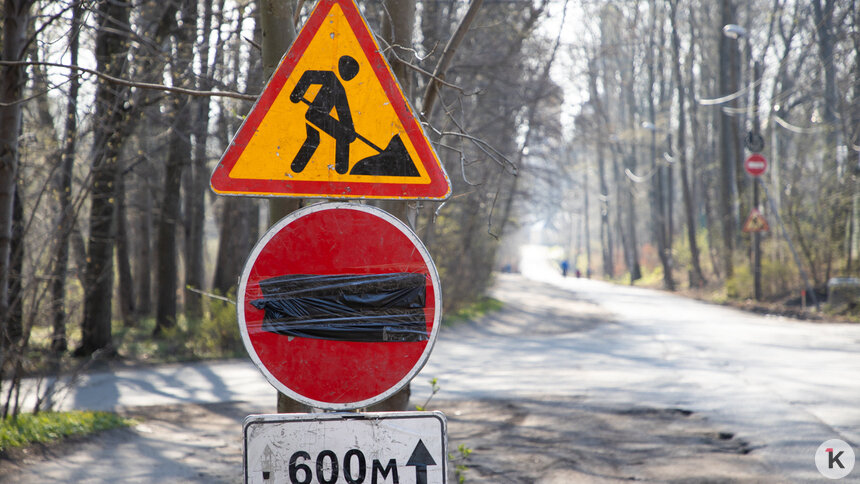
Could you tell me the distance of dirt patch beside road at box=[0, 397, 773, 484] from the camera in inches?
216

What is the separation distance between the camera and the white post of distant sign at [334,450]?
2416 mm

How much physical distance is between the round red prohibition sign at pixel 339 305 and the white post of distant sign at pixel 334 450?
7 cm

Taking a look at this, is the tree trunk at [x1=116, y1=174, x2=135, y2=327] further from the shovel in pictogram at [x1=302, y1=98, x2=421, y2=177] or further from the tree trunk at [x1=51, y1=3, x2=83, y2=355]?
the shovel in pictogram at [x1=302, y1=98, x2=421, y2=177]

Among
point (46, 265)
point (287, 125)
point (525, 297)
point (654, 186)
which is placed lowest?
point (525, 297)

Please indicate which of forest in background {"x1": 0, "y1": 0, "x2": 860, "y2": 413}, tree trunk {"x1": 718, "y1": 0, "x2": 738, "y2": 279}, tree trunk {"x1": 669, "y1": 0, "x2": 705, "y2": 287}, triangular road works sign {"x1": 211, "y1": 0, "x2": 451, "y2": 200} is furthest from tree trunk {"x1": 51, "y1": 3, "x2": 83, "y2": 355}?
tree trunk {"x1": 669, "y1": 0, "x2": 705, "y2": 287}

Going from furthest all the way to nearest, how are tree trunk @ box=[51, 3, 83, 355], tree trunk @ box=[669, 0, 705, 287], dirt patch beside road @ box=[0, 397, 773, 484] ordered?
tree trunk @ box=[669, 0, 705, 287], tree trunk @ box=[51, 3, 83, 355], dirt patch beside road @ box=[0, 397, 773, 484]

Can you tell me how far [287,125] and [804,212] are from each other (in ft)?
69.4

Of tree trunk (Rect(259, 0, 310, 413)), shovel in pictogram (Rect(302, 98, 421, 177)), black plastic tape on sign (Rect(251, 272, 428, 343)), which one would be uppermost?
tree trunk (Rect(259, 0, 310, 413))

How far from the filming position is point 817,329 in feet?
49.4

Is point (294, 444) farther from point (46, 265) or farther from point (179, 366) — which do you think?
point (179, 366)

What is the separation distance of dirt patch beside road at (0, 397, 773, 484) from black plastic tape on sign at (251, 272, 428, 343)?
3.13 metres

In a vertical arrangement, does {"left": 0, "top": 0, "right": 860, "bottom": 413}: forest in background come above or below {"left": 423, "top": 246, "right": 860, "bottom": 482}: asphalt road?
above

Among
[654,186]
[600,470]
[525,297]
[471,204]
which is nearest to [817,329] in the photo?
[471,204]

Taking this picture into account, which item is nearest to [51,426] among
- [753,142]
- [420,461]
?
[420,461]
